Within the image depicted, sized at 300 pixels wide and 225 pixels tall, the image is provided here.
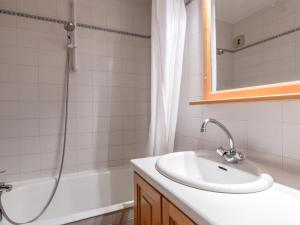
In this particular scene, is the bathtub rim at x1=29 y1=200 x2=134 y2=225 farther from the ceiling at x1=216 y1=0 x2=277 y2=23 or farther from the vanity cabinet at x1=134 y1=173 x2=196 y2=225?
the ceiling at x1=216 y1=0 x2=277 y2=23

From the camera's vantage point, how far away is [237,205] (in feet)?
1.69

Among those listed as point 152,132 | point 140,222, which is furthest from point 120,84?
point 140,222

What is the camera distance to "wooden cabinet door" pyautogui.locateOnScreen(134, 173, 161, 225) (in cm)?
73

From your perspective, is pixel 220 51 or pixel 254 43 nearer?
pixel 254 43

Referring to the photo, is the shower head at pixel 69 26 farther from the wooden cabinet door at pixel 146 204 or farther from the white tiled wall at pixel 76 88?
the wooden cabinet door at pixel 146 204

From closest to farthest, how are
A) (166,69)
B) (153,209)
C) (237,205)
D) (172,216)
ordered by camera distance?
(237,205) → (172,216) → (153,209) → (166,69)

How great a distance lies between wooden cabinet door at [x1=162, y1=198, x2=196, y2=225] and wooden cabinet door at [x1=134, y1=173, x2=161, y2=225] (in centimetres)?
4

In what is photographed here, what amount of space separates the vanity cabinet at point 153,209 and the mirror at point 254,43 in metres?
0.69

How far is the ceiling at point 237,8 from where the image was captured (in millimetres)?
915

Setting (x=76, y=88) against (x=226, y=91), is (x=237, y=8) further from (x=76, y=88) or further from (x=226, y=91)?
(x=76, y=88)

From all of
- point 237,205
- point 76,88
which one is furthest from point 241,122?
point 76,88

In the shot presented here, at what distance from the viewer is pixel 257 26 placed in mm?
924

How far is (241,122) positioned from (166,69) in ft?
2.00

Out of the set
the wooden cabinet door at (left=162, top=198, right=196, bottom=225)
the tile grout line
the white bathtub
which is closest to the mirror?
the wooden cabinet door at (left=162, top=198, right=196, bottom=225)
